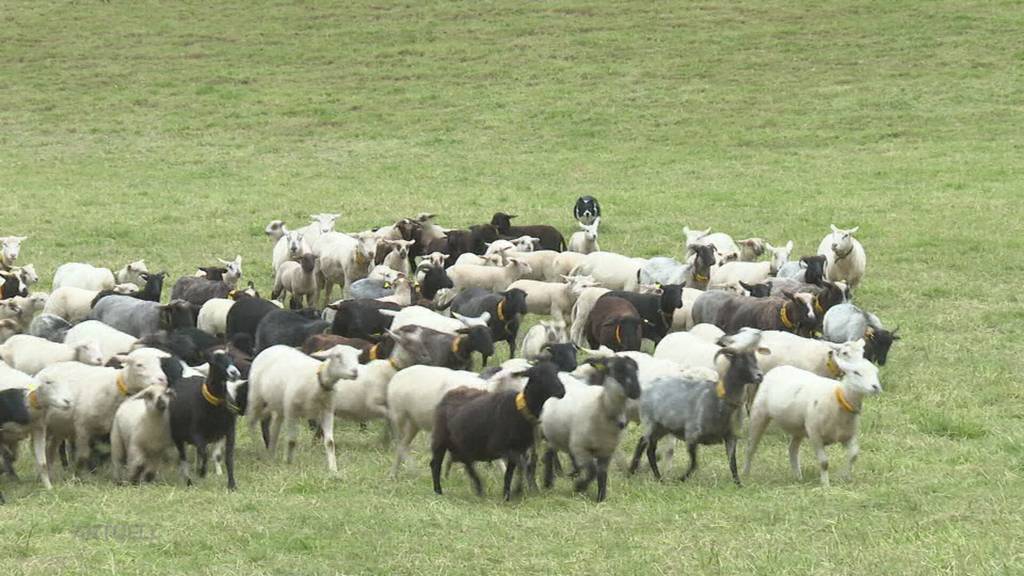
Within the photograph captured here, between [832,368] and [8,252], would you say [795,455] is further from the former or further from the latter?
[8,252]

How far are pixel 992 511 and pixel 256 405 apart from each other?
5.89 m

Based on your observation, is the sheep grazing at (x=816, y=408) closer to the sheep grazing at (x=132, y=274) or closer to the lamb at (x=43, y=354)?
the lamb at (x=43, y=354)

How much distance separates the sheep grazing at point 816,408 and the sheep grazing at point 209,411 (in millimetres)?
3876

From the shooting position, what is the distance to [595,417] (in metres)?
10.4

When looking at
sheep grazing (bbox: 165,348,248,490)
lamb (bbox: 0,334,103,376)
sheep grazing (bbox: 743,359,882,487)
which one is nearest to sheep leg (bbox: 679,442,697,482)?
sheep grazing (bbox: 743,359,882,487)

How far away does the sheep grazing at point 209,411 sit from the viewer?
1072 centimetres

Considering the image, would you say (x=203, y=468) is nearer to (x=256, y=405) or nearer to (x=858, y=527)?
(x=256, y=405)

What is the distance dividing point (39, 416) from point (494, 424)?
340 cm

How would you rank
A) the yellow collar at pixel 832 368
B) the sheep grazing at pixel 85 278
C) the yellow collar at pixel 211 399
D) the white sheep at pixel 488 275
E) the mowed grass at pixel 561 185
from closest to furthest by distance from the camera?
the mowed grass at pixel 561 185, the yellow collar at pixel 211 399, the yellow collar at pixel 832 368, the white sheep at pixel 488 275, the sheep grazing at pixel 85 278

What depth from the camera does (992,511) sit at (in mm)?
9453

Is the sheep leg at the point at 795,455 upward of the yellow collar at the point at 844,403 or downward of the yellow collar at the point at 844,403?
downward

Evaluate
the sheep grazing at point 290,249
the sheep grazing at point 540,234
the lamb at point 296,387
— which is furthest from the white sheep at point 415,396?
the sheep grazing at point 540,234

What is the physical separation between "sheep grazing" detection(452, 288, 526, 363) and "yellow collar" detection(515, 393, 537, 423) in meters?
4.27

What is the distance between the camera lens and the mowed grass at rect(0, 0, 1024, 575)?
9.04m
